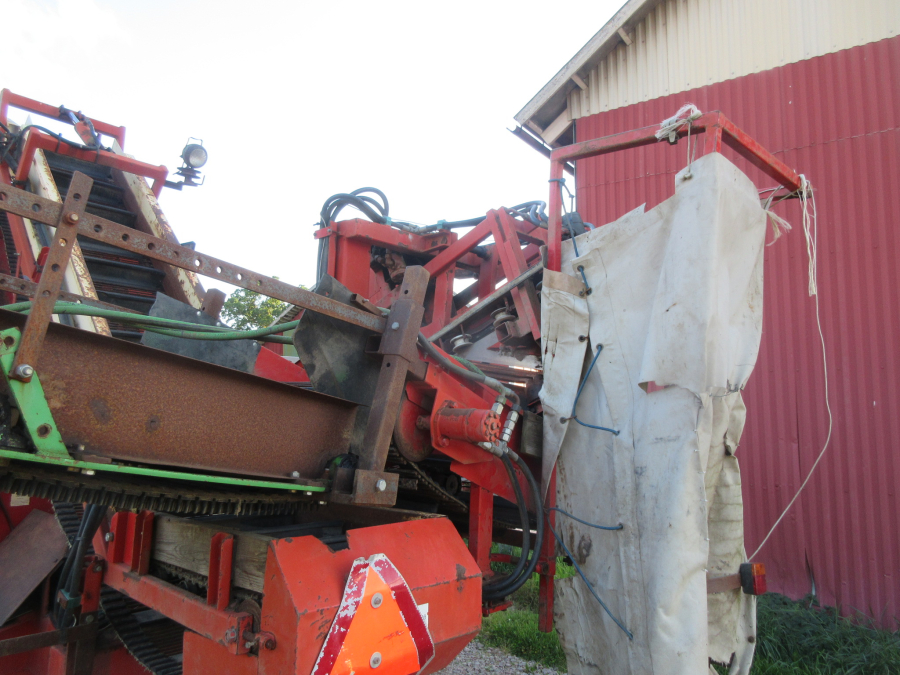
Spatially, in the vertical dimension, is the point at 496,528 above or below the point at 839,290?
below

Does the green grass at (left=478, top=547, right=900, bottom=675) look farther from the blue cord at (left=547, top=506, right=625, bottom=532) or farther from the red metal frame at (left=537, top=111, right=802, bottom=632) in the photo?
the blue cord at (left=547, top=506, right=625, bottom=532)

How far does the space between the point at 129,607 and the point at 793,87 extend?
6.98 m

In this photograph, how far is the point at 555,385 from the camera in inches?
119

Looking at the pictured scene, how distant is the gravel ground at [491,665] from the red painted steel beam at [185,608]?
2.52 m

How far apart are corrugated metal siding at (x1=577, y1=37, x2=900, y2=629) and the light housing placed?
5.04 m

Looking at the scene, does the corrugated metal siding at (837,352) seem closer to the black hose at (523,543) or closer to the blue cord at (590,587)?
the blue cord at (590,587)

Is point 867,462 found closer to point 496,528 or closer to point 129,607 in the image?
point 496,528

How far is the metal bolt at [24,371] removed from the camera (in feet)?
5.06

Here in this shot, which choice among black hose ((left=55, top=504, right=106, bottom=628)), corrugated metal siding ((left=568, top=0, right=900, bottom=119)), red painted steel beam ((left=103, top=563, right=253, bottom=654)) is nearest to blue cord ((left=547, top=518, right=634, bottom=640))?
red painted steel beam ((left=103, top=563, right=253, bottom=654))

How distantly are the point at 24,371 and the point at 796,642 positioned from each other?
202 inches

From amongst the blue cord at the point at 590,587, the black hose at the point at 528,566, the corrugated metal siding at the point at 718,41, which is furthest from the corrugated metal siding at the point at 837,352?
the black hose at the point at 528,566

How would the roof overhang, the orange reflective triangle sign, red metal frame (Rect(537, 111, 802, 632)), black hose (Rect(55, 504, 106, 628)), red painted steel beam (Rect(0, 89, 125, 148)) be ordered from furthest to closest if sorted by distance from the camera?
1. the roof overhang
2. red painted steel beam (Rect(0, 89, 125, 148))
3. red metal frame (Rect(537, 111, 802, 632))
4. black hose (Rect(55, 504, 106, 628))
5. the orange reflective triangle sign

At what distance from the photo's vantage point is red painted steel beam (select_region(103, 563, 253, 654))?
1.90 m

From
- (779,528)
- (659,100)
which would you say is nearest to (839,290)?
(779,528)
